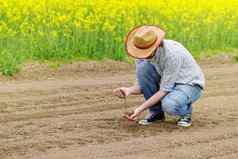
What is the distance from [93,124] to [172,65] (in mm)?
1020

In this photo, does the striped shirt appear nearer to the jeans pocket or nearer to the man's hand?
the jeans pocket

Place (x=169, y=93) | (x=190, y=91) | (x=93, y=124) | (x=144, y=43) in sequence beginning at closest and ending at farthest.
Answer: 1. (x=144, y=43)
2. (x=169, y=93)
3. (x=190, y=91)
4. (x=93, y=124)

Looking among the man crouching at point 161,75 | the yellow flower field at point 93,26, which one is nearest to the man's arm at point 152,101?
the man crouching at point 161,75

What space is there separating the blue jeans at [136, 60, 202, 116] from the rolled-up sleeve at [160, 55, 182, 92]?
0.09 metres

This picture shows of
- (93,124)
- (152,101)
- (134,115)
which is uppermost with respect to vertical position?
(152,101)

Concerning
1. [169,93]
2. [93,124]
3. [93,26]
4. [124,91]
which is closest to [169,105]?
[169,93]

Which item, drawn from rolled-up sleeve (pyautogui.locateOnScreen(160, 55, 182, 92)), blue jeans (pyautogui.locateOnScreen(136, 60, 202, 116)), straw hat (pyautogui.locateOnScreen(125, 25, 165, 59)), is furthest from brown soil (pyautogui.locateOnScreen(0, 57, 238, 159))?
straw hat (pyautogui.locateOnScreen(125, 25, 165, 59))

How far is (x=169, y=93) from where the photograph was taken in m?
6.81

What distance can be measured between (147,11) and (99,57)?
2032 mm

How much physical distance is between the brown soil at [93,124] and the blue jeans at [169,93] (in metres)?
0.20

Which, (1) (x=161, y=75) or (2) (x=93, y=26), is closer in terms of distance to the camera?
(1) (x=161, y=75)

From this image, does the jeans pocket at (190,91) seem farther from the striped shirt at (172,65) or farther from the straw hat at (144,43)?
the straw hat at (144,43)

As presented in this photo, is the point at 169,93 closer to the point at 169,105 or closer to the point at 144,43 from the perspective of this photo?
the point at 169,105

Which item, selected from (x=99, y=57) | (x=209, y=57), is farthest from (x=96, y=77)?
(x=209, y=57)
